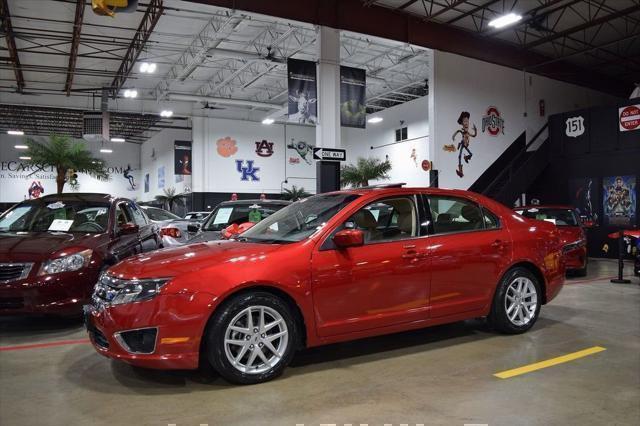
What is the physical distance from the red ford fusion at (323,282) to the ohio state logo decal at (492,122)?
12324 mm

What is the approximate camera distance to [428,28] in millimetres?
15078

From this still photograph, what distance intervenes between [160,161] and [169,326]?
29.6 m

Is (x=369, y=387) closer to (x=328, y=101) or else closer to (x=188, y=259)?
(x=188, y=259)

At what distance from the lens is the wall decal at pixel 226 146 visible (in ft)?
84.6

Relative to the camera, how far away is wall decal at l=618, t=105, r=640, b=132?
47.1 feet

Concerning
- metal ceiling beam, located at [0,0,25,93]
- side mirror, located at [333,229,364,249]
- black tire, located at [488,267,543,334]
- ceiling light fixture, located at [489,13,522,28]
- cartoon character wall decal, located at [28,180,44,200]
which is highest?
metal ceiling beam, located at [0,0,25,93]

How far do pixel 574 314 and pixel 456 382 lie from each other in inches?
125

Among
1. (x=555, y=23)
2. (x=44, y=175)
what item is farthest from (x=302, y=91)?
(x=44, y=175)

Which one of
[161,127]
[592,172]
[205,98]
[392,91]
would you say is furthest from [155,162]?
[592,172]

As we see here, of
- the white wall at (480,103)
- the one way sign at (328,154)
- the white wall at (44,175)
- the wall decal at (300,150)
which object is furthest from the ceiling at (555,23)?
the white wall at (44,175)

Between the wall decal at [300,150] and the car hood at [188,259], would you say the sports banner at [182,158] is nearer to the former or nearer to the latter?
the wall decal at [300,150]

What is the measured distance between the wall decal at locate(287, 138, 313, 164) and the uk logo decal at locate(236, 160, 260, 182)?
7.60 ft

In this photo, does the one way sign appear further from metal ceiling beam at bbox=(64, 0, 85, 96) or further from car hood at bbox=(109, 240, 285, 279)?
car hood at bbox=(109, 240, 285, 279)

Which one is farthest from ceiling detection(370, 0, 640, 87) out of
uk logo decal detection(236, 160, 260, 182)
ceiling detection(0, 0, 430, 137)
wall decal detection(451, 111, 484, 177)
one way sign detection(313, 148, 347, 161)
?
uk logo decal detection(236, 160, 260, 182)
